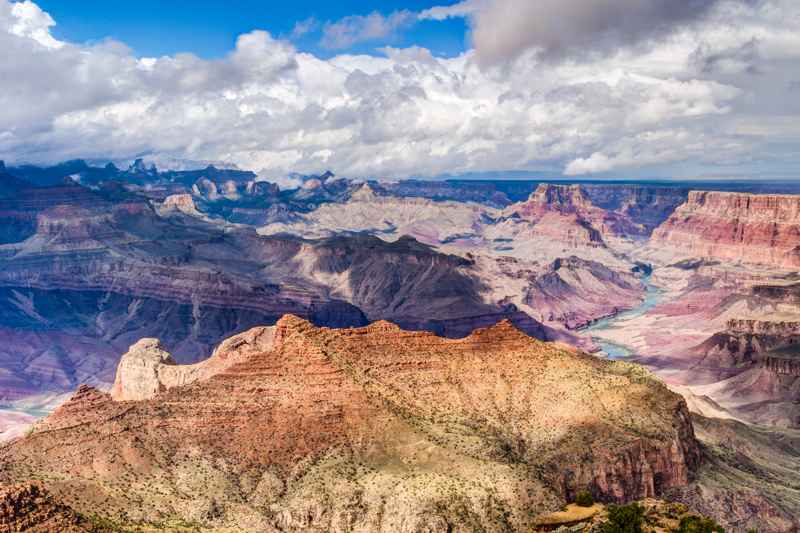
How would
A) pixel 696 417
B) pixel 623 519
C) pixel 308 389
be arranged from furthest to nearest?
pixel 696 417
pixel 308 389
pixel 623 519

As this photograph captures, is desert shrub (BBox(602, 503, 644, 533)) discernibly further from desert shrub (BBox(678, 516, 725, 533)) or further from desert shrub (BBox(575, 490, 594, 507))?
desert shrub (BBox(575, 490, 594, 507))

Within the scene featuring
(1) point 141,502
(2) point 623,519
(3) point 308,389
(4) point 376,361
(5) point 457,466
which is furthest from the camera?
(4) point 376,361

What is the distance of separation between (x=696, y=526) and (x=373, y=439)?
36.4m

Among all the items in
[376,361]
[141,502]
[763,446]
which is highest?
[376,361]

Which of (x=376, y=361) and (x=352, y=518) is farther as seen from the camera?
(x=376, y=361)

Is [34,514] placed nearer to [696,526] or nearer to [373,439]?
[373,439]

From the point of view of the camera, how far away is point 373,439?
94.6 metres

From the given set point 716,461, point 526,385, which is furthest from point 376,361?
point 716,461

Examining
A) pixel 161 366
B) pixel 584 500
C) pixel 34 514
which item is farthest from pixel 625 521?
pixel 161 366

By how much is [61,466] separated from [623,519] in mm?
53022

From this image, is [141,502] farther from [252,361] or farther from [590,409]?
[590,409]

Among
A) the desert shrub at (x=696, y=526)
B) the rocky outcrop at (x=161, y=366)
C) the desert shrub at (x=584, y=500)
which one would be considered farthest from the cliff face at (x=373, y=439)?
the rocky outcrop at (x=161, y=366)

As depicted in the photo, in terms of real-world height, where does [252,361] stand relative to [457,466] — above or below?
above

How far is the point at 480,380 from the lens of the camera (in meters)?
108
